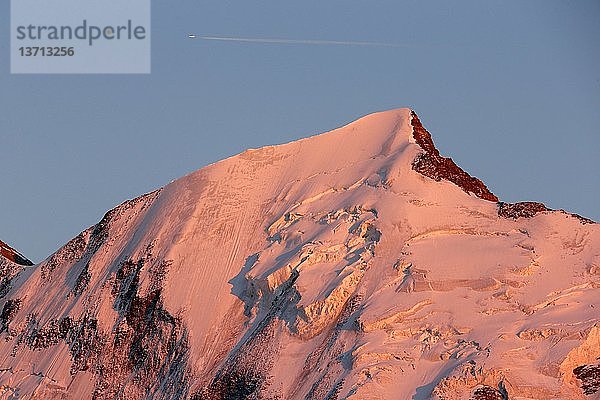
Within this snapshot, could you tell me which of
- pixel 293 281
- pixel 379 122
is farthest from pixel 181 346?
pixel 379 122

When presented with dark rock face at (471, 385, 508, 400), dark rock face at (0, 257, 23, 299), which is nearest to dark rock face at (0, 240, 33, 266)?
dark rock face at (0, 257, 23, 299)

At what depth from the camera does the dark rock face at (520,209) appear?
251ft

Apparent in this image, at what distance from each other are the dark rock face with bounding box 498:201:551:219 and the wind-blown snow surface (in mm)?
259

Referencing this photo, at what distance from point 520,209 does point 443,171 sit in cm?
481

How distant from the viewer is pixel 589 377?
2606 inches

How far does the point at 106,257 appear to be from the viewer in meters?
85.8

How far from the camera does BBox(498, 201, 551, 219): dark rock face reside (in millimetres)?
76375

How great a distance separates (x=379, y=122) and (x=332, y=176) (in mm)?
5414

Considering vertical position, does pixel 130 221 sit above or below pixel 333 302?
above

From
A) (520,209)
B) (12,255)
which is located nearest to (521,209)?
(520,209)

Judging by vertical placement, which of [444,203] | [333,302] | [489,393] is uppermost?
[444,203]

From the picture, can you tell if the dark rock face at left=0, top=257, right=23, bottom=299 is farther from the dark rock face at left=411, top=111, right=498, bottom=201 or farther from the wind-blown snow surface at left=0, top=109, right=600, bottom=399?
the dark rock face at left=411, top=111, right=498, bottom=201

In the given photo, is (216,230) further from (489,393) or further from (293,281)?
(489,393)

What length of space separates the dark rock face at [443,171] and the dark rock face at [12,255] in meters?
33.8
